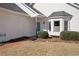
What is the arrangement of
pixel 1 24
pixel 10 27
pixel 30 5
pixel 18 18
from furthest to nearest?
pixel 30 5 → pixel 18 18 → pixel 10 27 → pixel 1 24

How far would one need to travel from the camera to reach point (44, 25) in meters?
22.4

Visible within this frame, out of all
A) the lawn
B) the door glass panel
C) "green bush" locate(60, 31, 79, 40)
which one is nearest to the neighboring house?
the door glass panel

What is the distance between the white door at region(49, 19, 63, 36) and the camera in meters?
21.6

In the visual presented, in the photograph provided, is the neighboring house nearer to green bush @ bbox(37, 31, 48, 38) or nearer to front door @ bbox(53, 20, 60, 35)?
front door @ bbox(53, 20, 60, 35)

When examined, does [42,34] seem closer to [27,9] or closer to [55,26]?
[55,26]

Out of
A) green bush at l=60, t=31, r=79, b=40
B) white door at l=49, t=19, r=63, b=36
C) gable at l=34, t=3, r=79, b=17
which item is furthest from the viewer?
white door at l=49, t=19, r=63, b=36

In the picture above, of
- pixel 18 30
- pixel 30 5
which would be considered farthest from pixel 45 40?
pixel 30 5

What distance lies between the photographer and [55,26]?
22.4m

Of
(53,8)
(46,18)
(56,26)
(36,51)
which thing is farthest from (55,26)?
(36,51)

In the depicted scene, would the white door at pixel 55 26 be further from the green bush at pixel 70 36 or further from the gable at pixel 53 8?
the green bush at pixel 70 36

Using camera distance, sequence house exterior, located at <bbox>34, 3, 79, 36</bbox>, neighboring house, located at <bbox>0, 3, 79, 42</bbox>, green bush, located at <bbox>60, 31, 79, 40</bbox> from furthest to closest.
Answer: house exterior, located at <bbox>34, 3, 79, 36</bbox> < neighboring house, located at <bbox>0, 3, 79, 42</bbox> < green bush, located at <bbox>60, 31, 79, 40</bbox>

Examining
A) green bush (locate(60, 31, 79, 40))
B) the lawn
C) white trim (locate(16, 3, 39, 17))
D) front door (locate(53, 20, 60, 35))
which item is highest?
white trim (locate(16, 3, 39, 17))

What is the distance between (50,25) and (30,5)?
13.1 ft

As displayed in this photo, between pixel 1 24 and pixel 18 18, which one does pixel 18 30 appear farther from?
pixel 1 24
